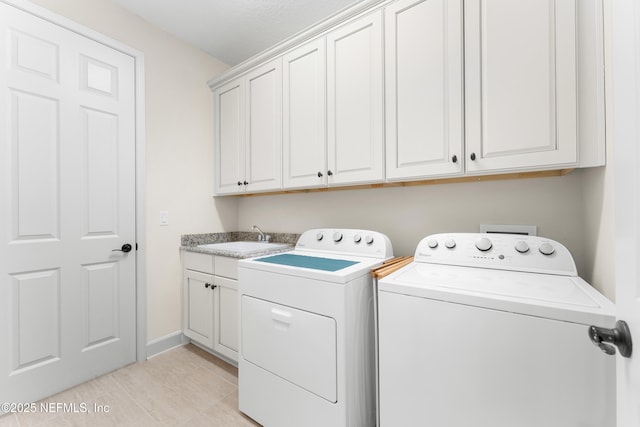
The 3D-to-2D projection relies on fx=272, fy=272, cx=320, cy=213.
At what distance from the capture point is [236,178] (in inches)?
95.0

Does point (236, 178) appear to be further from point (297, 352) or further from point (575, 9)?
point (575, 9)

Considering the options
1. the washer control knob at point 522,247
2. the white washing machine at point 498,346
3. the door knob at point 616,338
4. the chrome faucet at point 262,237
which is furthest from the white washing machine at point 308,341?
the chrome faucet at point 262,237

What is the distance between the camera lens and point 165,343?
7.46 feet

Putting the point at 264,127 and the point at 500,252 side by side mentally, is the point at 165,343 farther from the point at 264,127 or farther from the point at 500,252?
the point at 500,252

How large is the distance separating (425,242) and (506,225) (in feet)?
1.46

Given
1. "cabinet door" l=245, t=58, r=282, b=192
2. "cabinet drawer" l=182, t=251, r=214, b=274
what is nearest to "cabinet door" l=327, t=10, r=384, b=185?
"cabinet door" l=245, t=58, r=282, b=192

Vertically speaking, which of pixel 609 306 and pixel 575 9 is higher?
pixel 575 9

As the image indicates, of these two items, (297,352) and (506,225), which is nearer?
(297,352)

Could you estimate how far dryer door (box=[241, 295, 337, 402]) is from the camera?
1.22 metres

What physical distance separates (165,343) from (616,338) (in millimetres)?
2690

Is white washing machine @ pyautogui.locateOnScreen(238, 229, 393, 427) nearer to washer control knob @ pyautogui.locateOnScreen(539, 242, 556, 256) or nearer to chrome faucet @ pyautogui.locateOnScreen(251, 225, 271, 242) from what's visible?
washer control knob @ pyautogui.locateOnScreen(539, 242, 556, 256)

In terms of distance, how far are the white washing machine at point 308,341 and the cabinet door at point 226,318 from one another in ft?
1.35

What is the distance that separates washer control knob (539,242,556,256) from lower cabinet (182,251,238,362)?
1.77 meters

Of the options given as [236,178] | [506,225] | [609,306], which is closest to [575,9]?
[506,225]
